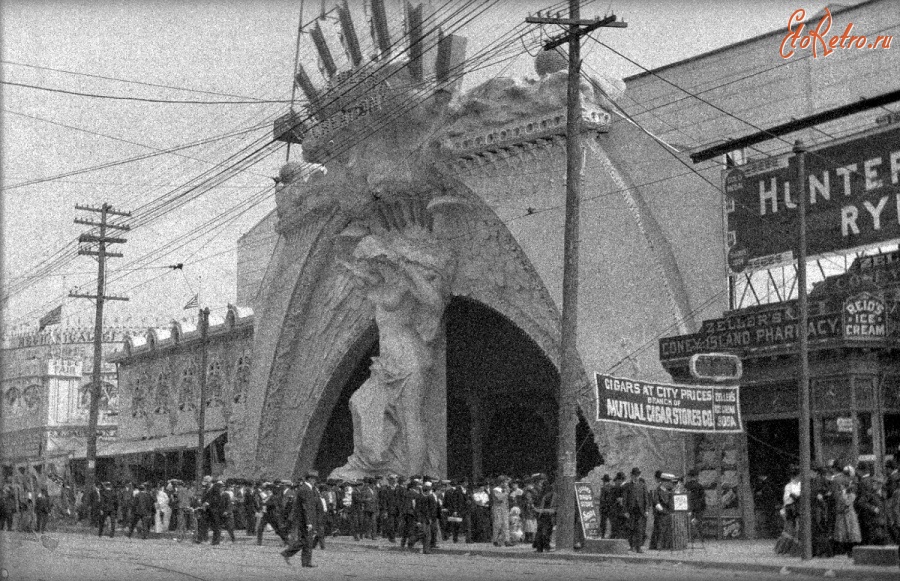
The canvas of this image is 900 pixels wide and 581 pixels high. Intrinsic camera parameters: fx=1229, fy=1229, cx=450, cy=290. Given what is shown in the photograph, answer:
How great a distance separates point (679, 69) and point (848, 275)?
24.1 feet

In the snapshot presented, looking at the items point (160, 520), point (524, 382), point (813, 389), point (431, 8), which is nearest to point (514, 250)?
point (524, 382)

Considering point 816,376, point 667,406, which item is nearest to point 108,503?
point 667,406

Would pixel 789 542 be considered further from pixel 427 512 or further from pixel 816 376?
pixel 427 512

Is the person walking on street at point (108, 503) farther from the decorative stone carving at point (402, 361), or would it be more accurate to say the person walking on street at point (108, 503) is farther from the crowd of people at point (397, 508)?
the decorative stone carving at point (402, 361)

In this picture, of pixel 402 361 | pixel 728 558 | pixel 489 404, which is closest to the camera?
pixel 728 558

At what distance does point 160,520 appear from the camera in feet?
112

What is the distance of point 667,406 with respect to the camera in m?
21.8

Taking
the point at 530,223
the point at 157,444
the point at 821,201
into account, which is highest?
the point at 530,223

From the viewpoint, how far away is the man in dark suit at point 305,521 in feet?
59.0

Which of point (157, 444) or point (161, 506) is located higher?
point (157, 444)

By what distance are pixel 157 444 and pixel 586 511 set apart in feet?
96.8

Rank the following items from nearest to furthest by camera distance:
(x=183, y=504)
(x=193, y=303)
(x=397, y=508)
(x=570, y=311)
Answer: (x=570, y=311) → (x=397, y=508) → (x=183, y=504) → (x=193, y=303)

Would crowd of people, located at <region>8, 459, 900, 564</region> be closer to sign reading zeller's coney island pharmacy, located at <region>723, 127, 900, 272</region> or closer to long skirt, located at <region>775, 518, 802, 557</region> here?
long skirt, located at <region>775, 518, 802, 557</region>

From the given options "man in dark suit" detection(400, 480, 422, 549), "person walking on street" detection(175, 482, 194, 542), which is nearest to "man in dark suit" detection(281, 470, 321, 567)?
"man in dark suit" detection(400, 480, 422, 549)
